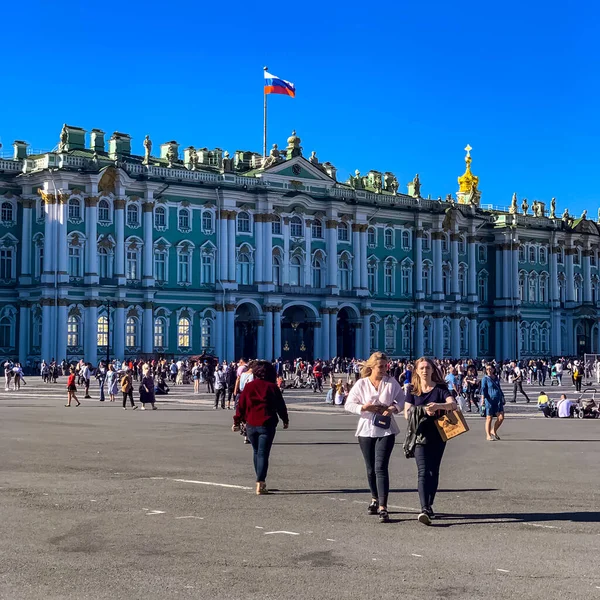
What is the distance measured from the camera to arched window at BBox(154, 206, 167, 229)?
8425 cm

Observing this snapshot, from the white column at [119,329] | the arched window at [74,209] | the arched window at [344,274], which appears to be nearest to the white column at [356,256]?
the arched window at [344,274]

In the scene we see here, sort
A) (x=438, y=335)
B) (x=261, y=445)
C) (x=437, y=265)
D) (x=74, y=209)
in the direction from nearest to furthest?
(x=261, y=445) < (x=74, y=209) < (x=438, y=335) < (x=437, y=265)

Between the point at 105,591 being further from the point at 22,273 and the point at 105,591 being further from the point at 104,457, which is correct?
the point at 22,273

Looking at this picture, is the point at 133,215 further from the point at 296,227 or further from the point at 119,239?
the point at 296,227

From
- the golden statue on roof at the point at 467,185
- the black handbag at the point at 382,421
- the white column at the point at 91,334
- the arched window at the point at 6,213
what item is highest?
the golden statue on roof at the point at 467,185

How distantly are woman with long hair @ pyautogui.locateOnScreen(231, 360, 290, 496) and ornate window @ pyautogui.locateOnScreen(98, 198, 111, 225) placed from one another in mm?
67317

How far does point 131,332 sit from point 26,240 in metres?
9.68

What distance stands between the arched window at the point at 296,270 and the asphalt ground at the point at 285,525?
6741 centimetres

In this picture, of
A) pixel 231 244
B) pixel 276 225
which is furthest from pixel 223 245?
pixel 276 225

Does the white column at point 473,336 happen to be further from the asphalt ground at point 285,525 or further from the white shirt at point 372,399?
the white shirt at point 372,399

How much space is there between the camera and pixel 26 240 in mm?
80188

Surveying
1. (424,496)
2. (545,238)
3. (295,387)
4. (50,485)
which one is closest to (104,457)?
(50,485)

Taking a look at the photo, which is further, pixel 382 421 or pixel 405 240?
pixel 405 240

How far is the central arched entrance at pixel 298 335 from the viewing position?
3593 inches
